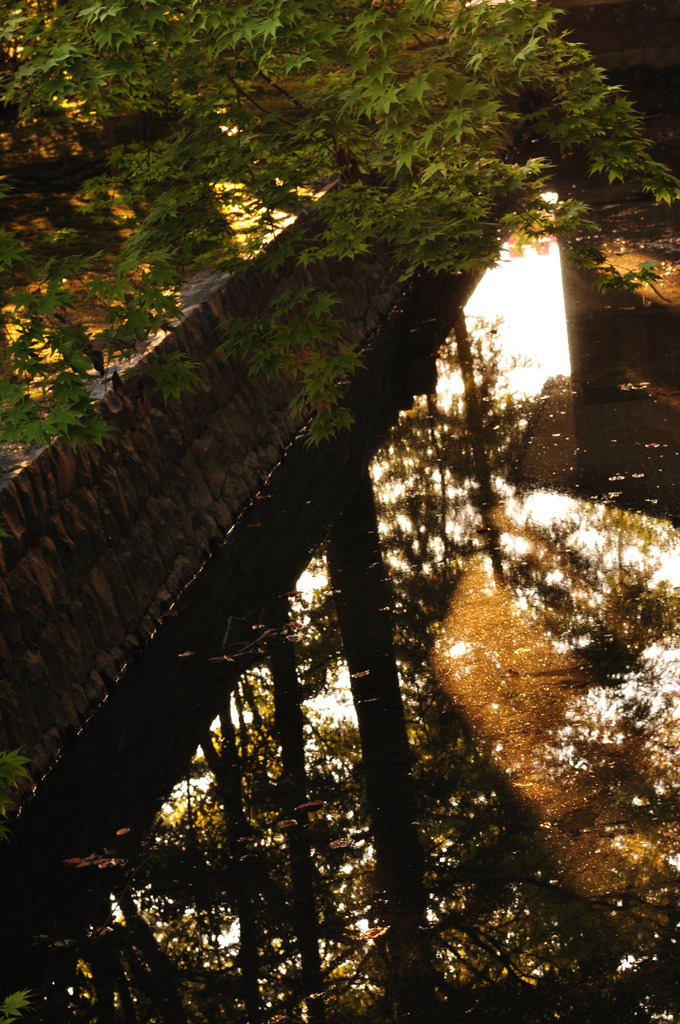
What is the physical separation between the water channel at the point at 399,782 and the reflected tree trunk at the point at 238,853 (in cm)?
1

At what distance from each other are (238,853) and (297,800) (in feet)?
1.77

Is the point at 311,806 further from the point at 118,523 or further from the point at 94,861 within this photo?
the point at 118,523

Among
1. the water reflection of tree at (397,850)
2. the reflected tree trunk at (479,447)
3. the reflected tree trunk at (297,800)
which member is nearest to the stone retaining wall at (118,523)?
the water reflection of tree at (397,850)

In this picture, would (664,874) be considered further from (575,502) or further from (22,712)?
(575,502)

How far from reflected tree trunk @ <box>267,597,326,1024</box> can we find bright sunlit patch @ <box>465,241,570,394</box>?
511cm

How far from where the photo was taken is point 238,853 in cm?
661

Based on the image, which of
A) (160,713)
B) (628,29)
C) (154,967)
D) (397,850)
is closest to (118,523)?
(160,713)

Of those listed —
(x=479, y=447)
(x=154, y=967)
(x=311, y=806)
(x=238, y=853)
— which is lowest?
(x=154, y=967)

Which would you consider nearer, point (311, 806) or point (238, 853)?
point (238, 853)

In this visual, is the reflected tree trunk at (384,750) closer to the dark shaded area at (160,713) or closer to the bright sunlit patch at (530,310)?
the dark shaded area at (160,713)

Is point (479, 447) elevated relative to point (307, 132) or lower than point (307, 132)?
elevated

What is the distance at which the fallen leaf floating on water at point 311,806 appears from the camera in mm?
6867

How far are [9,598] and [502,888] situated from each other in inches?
144

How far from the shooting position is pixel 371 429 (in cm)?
1255
